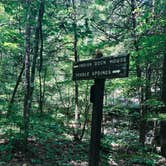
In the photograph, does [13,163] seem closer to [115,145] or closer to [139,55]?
[139,55]

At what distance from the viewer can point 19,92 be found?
15.5 meters

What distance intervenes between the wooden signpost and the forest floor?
3.22 meters

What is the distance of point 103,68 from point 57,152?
5.02m

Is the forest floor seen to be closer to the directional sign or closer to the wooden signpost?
the wooden signpost

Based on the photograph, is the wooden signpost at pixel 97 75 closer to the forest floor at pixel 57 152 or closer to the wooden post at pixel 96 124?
the wooden post at pixel 96 124

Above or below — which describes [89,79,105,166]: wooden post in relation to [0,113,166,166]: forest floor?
above

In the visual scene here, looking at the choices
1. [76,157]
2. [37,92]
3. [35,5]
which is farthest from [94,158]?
[37,92]

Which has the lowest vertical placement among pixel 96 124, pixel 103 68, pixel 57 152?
pixel 57 152

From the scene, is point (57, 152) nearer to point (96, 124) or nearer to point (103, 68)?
point (96, 124)

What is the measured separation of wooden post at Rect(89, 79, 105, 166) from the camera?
5609mm

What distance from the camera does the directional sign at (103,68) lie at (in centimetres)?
515

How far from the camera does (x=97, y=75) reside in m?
5.57

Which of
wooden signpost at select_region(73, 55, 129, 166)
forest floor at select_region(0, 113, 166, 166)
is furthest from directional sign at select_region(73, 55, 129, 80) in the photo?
forest floor at select_region(0, 113, 166, 166)

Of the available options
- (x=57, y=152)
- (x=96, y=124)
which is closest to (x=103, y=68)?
(x=96, y=124)
